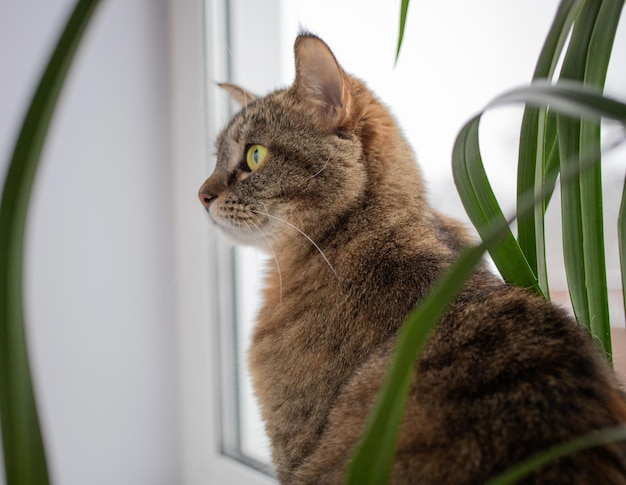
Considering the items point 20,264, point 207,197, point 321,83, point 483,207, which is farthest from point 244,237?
point 20,264

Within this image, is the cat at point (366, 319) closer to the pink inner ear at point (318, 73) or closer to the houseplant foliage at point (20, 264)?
the pink inner ear at point (318, 73)

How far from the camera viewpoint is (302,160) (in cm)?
75

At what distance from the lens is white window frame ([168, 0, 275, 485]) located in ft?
4.14

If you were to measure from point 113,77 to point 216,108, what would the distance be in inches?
9.3

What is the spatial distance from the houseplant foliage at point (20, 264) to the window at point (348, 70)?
0.53 metres

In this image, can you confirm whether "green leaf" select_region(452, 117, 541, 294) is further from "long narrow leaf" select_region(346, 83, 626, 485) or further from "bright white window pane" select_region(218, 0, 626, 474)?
"bright white window pane" select_region(218, 0, 626, 474)

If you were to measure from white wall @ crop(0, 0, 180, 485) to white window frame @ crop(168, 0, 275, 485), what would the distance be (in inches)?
1.5

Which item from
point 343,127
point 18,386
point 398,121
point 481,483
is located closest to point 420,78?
point 398,121

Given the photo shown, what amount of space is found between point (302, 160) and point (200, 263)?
658 mm

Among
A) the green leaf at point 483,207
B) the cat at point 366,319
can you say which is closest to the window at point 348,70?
the cat at point 366,319

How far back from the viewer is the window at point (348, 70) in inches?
34.2

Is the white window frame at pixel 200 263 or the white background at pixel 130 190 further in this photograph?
the white window frame at pixel 200 263

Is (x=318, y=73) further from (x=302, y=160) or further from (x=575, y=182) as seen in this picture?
(x=575, y=182)

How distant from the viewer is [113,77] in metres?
1.24
